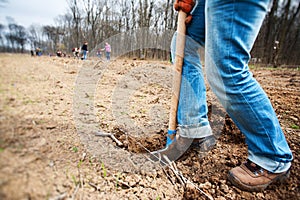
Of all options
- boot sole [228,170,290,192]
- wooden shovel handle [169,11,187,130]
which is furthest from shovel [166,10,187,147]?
boot sole [228,170,290,192]

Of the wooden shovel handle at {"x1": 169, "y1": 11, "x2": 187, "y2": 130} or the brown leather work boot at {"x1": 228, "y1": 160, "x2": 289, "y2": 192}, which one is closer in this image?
the brown leather work boot at {"x1": 228, "y1": 160, "x2": 289, "y2": 192}

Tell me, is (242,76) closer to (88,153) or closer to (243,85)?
(243,85)

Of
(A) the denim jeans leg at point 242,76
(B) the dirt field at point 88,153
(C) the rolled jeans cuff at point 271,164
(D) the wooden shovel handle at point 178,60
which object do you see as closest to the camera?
(B) the dirt field at point 88,153

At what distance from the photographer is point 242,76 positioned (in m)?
0.93

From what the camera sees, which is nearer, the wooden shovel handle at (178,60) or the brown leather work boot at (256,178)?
the brown leather work boot at (256,178)

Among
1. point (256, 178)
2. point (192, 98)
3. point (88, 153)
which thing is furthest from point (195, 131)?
point (88, 153)

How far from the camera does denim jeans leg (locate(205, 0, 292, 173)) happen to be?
86 centimetres

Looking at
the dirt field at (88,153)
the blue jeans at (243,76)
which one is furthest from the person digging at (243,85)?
the dirt field at (88,153)

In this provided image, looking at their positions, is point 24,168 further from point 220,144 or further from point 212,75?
point 220,144

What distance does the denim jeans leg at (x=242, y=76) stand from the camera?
863 millimetres

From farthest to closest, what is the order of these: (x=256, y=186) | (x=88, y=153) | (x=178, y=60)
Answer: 1. (x=178, y=60)
2. (x=256, y=186)
3. (x=88, y=153)

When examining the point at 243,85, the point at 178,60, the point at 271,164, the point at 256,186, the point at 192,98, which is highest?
the point at 178,60

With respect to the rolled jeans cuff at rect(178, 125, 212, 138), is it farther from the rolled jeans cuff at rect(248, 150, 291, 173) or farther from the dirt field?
the rolled jeans cuff at rect(248, 150, 291, 173)

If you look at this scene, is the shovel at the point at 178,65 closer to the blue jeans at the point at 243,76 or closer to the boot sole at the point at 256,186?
the blue jeans at the point at 243,76
